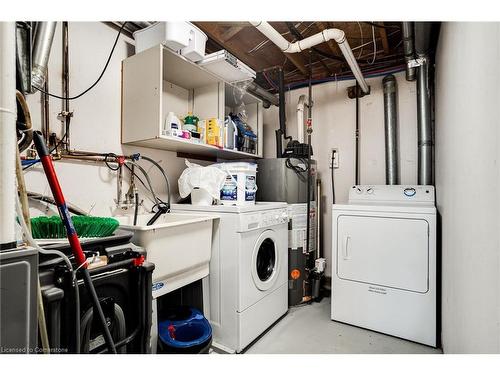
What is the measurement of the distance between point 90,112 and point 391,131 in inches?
98.4

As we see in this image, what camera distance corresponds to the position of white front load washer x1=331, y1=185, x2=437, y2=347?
6.15 ft

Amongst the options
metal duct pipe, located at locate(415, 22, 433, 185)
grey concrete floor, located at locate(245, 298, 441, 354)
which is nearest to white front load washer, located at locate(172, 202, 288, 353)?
grey concrete floor, located at locate(245, 298, 441, 354)

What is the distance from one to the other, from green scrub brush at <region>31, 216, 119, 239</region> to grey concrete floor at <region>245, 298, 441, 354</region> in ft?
4.15

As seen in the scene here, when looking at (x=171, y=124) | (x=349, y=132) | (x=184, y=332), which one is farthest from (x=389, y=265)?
(x=171, y=124)

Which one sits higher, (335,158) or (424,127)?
(424,127)

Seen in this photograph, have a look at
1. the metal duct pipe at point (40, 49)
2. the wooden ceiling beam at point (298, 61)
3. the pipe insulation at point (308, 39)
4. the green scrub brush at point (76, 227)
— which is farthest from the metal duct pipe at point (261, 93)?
the green scrub brush at point (76, 227)

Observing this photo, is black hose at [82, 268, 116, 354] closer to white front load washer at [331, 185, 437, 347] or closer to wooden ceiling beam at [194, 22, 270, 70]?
white front load washer at [331, 185, 437, 347]

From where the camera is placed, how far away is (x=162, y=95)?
2014 millimetres

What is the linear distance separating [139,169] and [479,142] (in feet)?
6.22

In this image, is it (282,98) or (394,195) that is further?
(282,98)

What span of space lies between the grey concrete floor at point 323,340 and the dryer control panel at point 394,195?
106 centimetres

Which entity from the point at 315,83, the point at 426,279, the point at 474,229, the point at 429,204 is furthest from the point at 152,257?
the point at 315,83

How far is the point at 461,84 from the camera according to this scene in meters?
1.20

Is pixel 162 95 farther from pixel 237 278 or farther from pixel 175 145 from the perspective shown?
pixel 237 278
